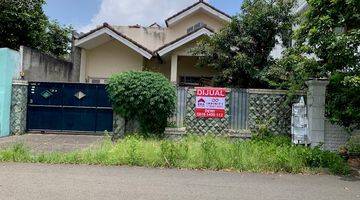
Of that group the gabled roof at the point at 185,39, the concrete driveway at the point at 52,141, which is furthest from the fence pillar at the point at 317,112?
the gabled roof at the point at 185,39

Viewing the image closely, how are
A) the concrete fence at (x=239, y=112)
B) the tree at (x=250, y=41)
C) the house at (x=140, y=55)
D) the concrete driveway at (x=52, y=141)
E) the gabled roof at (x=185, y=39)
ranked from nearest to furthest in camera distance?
the concrete driveway at (x=52, y=141), the concrete fence at (x=239, y=112), the tree at (x=250, y=41), the gabled roof at (x=185, y=39), the house at (x=140, y=55)

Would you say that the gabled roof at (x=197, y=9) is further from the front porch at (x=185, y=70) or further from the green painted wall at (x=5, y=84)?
the green painted wall at (x=5, y=84)

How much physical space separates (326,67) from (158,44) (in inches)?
502

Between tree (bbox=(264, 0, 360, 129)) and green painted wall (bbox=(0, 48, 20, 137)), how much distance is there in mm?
9179

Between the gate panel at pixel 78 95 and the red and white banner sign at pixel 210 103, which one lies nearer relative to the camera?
the red and white banner sign at pixel 210 103

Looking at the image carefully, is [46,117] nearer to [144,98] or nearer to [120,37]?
[144,98]

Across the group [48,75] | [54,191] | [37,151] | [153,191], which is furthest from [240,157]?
[48,75]

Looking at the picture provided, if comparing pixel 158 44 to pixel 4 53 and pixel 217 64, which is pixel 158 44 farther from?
pixel 4 53

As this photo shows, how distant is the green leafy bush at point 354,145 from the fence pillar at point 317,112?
0.71 m

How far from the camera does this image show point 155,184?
26.4 ft

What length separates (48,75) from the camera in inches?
734

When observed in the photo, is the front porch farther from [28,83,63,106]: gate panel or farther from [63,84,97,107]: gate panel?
[28,83,63,106]: gate panel

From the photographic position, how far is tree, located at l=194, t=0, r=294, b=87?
15.8m

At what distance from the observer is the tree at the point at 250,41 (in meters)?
15.8
